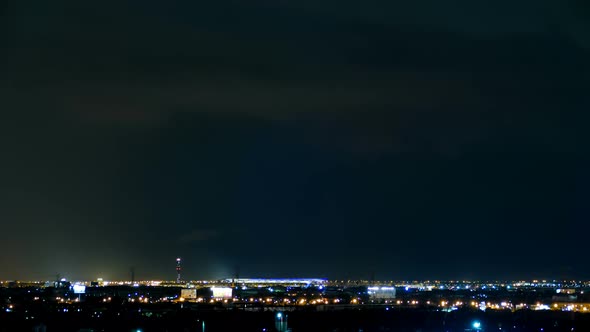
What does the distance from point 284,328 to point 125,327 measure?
16.5 meters

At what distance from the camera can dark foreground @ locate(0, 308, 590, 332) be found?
85875mm

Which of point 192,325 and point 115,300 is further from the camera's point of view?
point 115,300

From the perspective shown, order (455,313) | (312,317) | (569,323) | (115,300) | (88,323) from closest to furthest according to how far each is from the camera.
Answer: (88,323)
(569,323)
(312,317)
(455,313)
(115,300)

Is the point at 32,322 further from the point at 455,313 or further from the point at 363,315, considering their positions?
the point at 455,313

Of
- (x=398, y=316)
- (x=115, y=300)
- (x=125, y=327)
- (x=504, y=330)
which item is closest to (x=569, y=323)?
(x=504, y=330)

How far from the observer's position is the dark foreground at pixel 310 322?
282ft

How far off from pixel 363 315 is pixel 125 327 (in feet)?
127

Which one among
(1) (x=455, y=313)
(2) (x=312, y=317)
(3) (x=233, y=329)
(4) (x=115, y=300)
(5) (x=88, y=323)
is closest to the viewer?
(3) (x=233, y=329)

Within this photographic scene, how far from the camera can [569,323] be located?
329ft

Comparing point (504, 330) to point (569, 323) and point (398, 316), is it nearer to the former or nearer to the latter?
point (569, 323)

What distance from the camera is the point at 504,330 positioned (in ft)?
291

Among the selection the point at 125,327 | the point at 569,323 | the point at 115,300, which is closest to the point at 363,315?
the point at 569,323

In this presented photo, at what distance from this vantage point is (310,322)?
323 feet

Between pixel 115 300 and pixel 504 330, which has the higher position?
A: pixel 115 300
